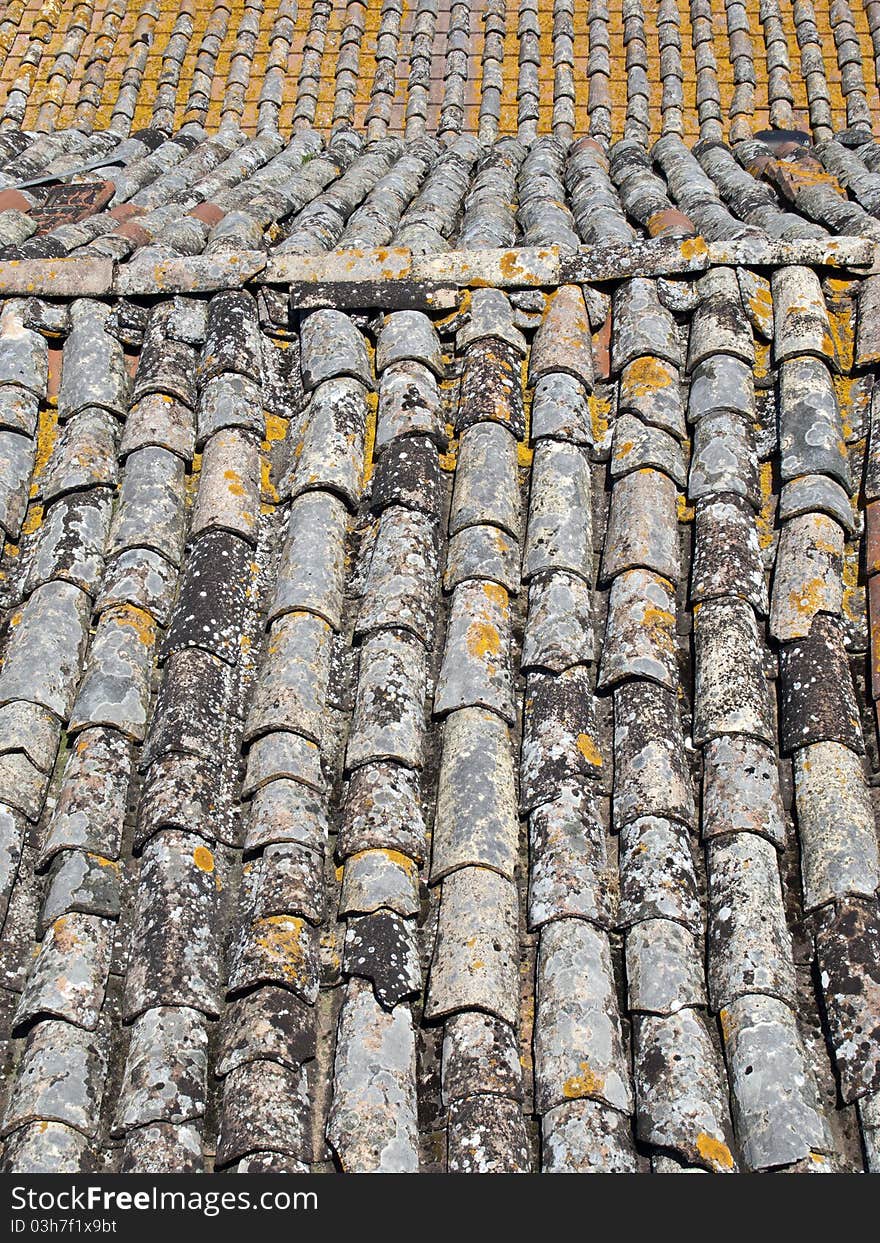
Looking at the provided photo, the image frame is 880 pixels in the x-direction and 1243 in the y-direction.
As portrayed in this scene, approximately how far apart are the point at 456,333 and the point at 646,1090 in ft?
9.31

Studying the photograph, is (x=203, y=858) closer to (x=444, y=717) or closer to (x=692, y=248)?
(x=444, y=717)

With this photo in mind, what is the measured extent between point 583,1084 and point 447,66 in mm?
7269

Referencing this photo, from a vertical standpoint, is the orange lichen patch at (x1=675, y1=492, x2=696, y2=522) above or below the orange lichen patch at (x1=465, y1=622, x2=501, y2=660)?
above

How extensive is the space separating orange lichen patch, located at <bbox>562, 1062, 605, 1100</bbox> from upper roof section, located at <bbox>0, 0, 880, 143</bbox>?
6302mm

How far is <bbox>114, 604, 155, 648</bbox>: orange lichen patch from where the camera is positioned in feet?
12.2

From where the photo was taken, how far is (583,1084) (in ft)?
9.00

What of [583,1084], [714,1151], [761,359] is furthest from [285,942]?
[761,359]

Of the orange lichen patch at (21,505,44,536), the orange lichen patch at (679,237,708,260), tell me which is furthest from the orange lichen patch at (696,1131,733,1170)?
the orange lichen patch at (679,237,708,260)

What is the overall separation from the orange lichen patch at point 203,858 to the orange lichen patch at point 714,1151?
140cm

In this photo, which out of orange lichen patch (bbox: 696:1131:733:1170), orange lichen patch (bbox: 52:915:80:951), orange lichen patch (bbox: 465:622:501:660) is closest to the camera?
orange lichen patch (bbox: 696:1131:733:1170)

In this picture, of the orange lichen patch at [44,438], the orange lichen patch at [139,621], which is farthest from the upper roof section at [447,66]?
the orange lichen patch at [139,621]

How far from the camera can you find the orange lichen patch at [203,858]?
3.18 meters

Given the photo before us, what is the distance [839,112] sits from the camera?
25.0 feet

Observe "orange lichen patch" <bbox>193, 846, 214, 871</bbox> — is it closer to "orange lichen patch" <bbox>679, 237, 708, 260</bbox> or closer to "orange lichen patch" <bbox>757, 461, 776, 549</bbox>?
"orange lichen patch" <bbox>757, 461, 776, 549</bbox>
